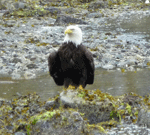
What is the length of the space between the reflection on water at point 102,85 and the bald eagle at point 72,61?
2.90ft

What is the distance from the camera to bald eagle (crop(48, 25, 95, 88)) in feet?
22.6

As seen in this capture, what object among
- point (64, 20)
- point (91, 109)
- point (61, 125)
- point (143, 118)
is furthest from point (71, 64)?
point (64, 20)

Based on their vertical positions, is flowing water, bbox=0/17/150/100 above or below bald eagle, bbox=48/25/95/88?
below

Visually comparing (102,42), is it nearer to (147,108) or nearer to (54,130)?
(147,108)

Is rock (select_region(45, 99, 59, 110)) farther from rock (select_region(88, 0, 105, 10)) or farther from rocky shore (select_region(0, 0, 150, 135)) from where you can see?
rock (select_region(88, 0, 105, 10))

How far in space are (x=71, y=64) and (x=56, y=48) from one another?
19.0 ft

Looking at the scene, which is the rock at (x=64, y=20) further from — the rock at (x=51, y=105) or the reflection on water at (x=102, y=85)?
the rock at (x=51, y=105)

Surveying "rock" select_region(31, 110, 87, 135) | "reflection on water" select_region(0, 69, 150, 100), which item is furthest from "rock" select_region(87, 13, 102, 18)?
"rock" select_region(31, 110, 87, 135)

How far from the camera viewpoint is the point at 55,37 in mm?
14836

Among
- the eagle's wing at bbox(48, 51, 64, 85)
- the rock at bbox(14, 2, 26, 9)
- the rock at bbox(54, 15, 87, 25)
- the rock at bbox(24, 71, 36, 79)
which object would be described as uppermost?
the eagle's wing at bbox(48, 51, 64, 85)

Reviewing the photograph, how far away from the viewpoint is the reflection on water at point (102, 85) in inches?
330

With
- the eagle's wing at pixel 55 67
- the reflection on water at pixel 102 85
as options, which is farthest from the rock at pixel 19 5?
the eagle's wing at pixel 55 67

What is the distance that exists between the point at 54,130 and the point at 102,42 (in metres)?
9.33

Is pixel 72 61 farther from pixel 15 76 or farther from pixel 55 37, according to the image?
pixel 55 37
